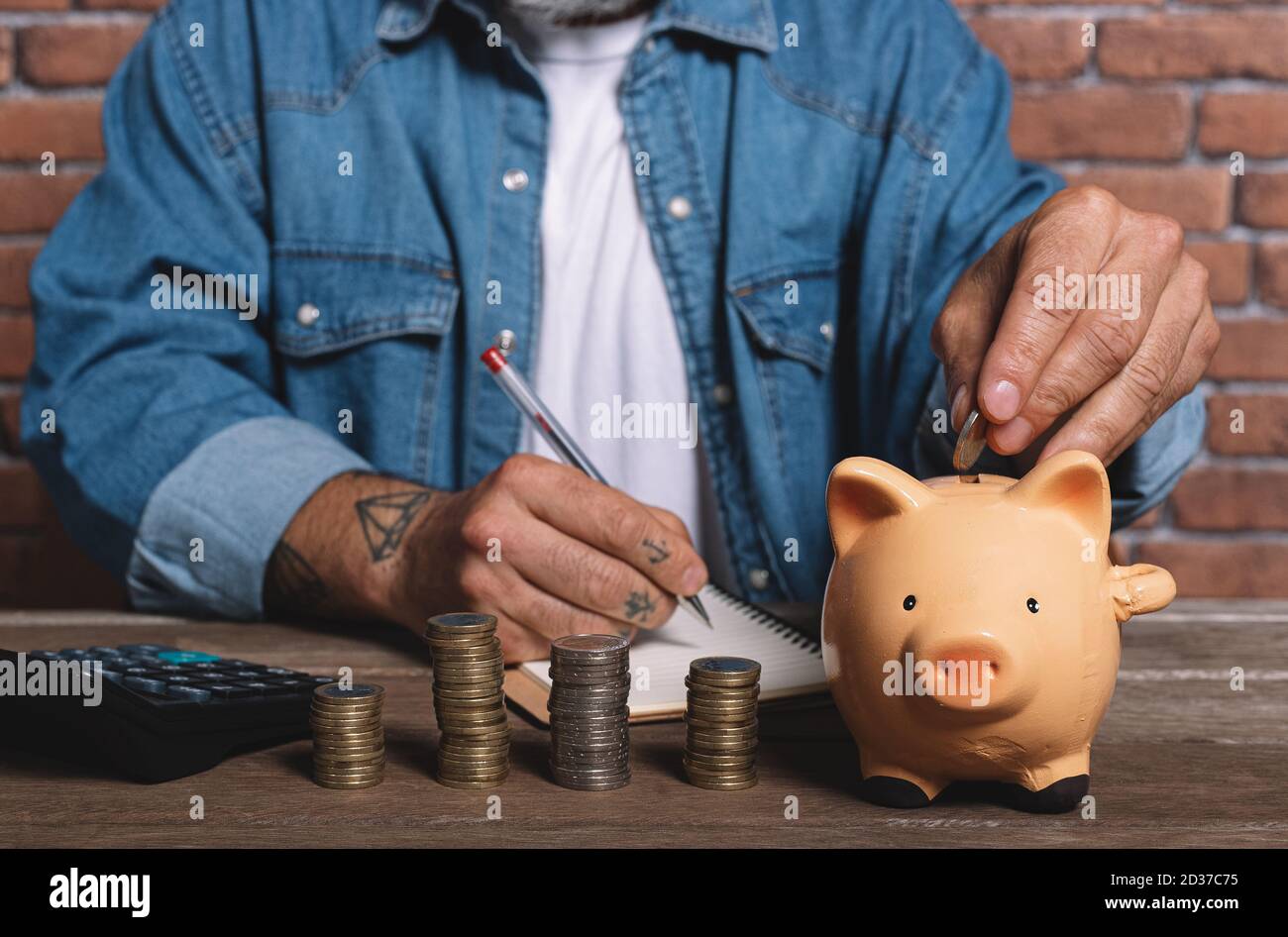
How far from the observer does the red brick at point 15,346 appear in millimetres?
1701

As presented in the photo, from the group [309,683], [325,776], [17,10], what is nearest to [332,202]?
[17,10]

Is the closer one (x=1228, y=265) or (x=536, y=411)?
(x=536, y=411)

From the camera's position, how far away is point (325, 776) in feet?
2.24

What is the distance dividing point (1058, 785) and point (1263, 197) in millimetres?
1303

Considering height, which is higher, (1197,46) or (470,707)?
(1197,46)

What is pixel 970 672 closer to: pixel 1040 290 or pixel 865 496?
pixel 865 496

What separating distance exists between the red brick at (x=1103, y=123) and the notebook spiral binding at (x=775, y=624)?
0.91m

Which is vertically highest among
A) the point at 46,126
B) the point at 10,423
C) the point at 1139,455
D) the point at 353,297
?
the point at 46,126

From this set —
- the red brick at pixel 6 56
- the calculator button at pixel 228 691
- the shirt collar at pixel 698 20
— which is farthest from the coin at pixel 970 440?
the red brick at pixel 6 56

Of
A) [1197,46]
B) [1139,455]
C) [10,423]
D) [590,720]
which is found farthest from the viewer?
[10,423]

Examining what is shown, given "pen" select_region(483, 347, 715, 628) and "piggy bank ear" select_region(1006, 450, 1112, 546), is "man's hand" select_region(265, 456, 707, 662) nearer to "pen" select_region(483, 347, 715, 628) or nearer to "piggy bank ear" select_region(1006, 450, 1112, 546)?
"pen" select_region(483, 347, 715, 628)

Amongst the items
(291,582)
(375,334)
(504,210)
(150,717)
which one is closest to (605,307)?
(504,210)

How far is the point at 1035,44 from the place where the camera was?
5.36 feet

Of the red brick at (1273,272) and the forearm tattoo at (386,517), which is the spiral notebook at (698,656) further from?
the red brick at (1273,272)
